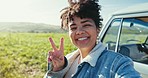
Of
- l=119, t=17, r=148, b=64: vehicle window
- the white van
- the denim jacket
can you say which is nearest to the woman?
the denim jacket

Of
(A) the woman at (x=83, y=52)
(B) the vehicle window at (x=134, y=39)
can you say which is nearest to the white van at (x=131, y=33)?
(B) the vehicle window at (x=134, y=39)

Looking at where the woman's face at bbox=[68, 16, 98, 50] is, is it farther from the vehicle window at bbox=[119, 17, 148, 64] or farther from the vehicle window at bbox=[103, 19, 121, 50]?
the vehicle window at bbox=[103, 19, 121, 50]

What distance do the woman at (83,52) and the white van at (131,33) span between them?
3.81ft

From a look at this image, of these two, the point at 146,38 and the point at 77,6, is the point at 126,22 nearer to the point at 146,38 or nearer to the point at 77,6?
the point at 146,38

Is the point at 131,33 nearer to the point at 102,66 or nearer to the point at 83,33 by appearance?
the point at 83,33

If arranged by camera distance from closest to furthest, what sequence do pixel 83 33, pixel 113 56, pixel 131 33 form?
pixel 113 56 → pixel 83 33 → pixel 131 33

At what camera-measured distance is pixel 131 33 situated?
147 inches

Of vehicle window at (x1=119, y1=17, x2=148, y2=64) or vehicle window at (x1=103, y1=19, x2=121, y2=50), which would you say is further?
vehicle window at (x1=103, y1=19, x2=121, y2=50)

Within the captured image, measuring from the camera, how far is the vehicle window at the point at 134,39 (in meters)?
3.54

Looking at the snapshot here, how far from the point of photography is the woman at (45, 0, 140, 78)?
206cm

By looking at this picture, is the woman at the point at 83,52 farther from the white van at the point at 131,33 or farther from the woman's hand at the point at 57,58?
the white van at the point at 131,33

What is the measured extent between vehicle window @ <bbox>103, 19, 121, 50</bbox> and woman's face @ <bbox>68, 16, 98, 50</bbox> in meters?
1.66

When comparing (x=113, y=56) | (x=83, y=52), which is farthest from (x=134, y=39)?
(x=113, y=56)

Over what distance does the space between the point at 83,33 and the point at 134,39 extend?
1688 millimetres
